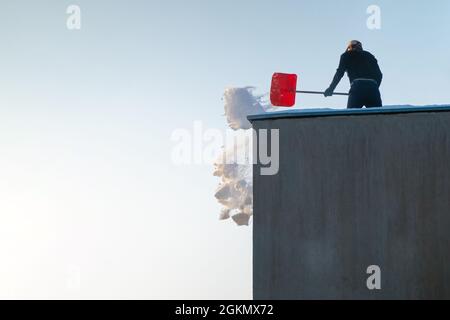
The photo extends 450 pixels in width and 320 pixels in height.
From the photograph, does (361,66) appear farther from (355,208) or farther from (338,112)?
(355,208)

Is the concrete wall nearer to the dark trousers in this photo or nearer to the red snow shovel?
the dark trousers

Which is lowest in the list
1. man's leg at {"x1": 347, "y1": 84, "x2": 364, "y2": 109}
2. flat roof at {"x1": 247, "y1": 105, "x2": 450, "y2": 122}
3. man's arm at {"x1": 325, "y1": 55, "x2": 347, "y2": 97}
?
flat roof at {"x1": 247, "y1": 105, "x2": 450, "y2": 122}

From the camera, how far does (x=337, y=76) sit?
9.54 meters

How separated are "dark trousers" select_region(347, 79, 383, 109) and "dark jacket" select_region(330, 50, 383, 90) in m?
0.11

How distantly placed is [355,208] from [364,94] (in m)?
2.28

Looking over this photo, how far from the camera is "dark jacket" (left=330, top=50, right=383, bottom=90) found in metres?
9.29

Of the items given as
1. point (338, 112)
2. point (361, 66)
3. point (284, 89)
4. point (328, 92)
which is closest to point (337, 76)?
point (328, 92)

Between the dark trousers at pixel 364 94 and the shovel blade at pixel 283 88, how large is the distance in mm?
933

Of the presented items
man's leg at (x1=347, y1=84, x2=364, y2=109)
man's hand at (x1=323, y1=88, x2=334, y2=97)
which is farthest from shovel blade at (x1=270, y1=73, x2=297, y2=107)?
man's leg at (x1=347, y1=84, x2=364, y2=109)

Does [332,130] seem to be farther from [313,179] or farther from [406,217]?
[406,217]

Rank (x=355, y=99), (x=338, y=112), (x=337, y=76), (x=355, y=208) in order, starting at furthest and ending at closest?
(x=337, y=76), (x=355, y=99), (x=338, y=112), (x=355, y=208)
